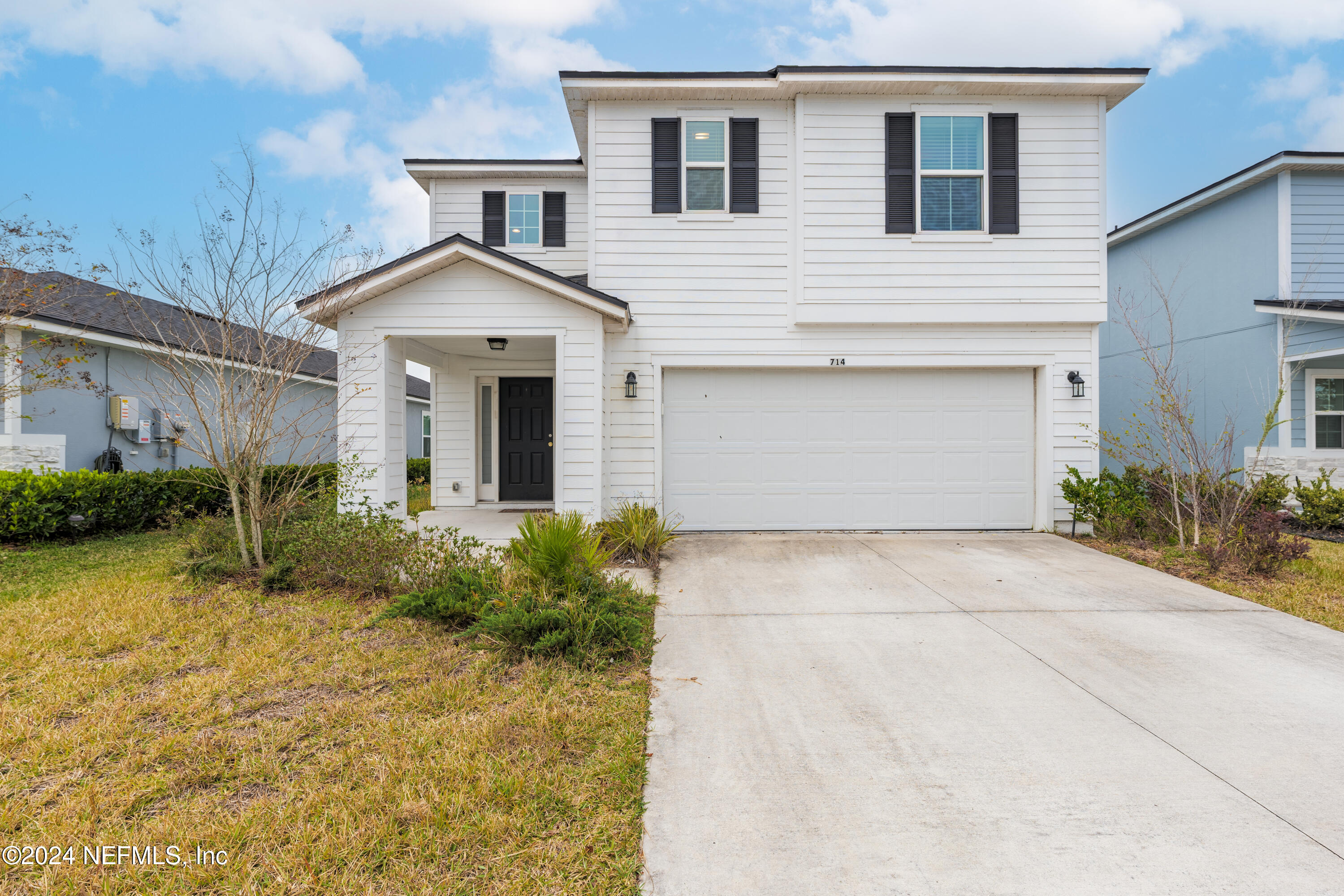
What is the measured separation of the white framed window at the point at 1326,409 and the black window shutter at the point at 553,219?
12083 mm

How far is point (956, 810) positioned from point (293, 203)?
7214mm

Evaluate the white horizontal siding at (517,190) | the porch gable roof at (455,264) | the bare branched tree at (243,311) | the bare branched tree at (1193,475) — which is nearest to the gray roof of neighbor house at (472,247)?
the porch gable roof at (455,264)

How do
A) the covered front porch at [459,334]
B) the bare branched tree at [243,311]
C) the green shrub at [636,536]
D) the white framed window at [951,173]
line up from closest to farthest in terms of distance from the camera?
the bare branched tree at [243,311] → the green shrub at [636,536] → the covered front porch at [459,334] → the white framed window at [951,173]

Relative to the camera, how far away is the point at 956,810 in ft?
8.07

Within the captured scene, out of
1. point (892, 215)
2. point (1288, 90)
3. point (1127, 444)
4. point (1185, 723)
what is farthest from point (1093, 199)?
point (1288, 90)

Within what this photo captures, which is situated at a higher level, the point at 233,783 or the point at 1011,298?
the point at 1011,298

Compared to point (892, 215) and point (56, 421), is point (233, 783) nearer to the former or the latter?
point (892, 215)

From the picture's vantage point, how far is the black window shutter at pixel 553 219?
34.2 ft

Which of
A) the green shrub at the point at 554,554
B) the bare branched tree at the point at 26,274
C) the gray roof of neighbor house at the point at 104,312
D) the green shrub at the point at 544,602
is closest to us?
the green shrub at the point at 544,602

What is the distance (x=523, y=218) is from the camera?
1045cm

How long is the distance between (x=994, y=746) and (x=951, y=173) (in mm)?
7658

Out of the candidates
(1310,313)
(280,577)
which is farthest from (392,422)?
(1310,313)

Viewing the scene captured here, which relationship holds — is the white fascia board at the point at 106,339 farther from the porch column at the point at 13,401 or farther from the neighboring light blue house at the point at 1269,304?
the neighboring light blue house at the point at 1269,304

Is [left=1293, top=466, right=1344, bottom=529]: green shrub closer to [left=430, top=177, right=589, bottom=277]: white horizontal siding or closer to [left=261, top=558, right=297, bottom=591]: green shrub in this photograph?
[left=430, top=177, right=589, bottom=277]: white horizontal siding
